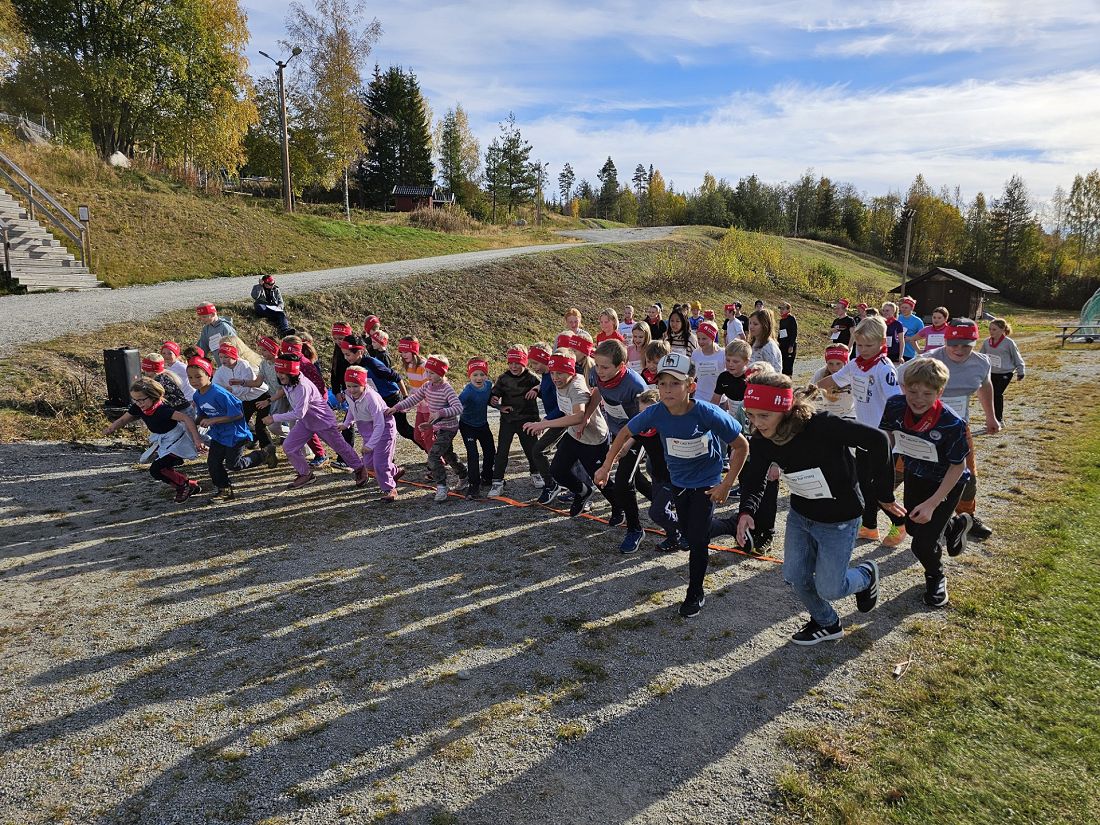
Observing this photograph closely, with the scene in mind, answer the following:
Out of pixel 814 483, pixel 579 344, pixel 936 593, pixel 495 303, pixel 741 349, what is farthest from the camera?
pixel 495 303

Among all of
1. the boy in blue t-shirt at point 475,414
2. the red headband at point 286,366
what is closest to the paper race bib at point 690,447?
the boy in blue t-shirt at point 475,414

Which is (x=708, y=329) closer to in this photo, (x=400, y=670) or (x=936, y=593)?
(x=936, y=593)

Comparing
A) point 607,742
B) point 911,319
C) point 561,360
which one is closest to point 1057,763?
point 607,742

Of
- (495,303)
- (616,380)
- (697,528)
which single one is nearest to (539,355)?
(616,380)

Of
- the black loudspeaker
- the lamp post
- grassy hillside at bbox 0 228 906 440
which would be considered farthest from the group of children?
the lamp post

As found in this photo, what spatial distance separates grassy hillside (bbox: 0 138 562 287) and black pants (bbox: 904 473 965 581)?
2049 cm

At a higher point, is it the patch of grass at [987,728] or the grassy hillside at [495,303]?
the grassy hillside at [495,303]

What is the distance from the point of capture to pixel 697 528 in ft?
15.1

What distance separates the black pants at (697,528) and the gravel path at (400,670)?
313 millimetres

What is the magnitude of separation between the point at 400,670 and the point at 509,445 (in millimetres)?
3770

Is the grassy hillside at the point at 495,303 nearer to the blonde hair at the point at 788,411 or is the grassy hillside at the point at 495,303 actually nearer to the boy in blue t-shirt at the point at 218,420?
the boy in blue t-shirt at the point at 218,420

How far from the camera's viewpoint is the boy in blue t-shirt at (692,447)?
4.55 meters

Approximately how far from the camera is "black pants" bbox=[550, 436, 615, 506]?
632 centimetres

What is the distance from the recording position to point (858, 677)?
3977 millimetres
